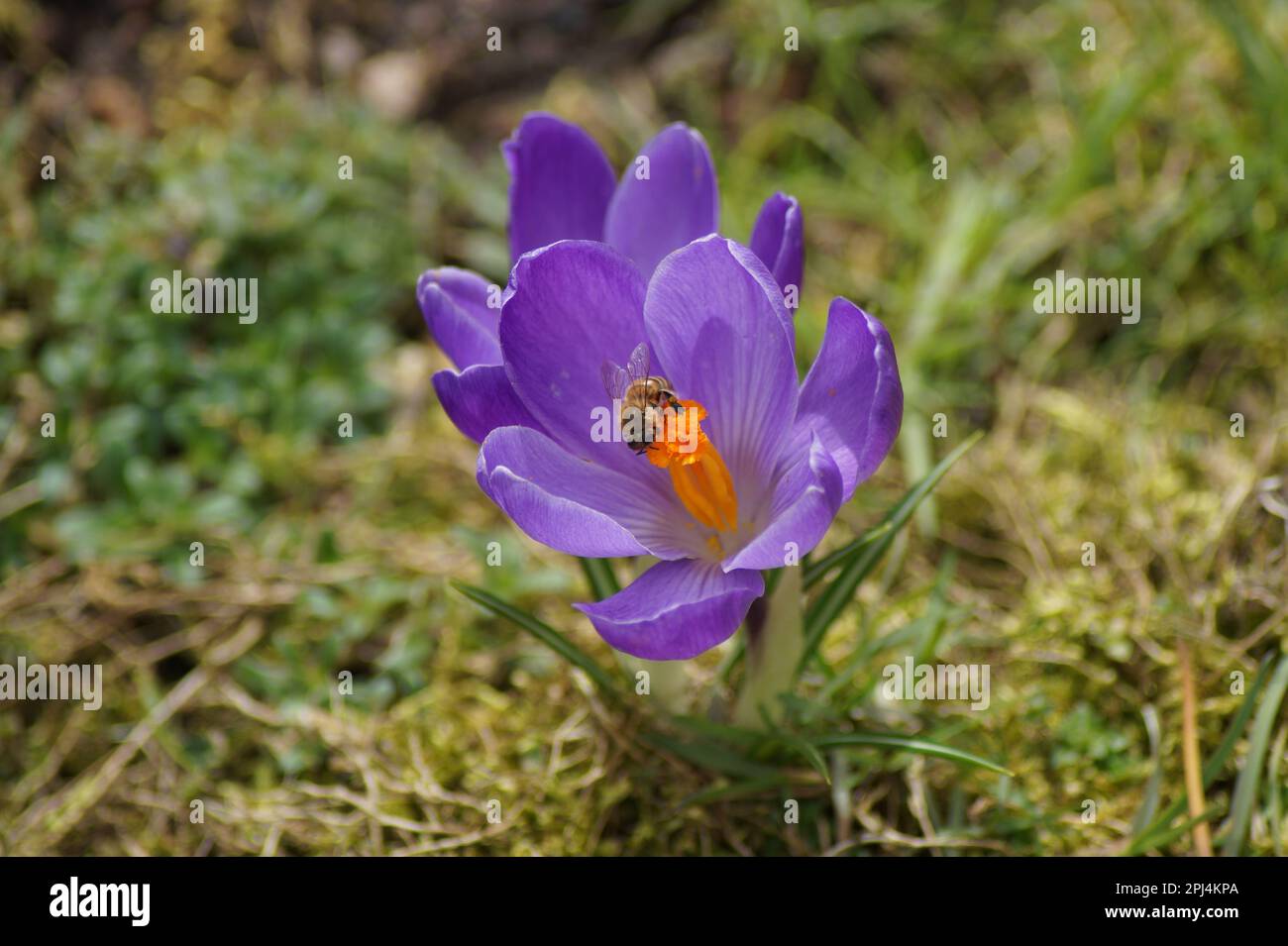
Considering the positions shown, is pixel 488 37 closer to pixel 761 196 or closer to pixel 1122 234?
pixel 761 196

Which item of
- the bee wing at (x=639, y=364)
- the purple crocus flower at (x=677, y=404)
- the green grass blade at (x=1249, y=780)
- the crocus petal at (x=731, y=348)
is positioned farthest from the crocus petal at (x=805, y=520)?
the green grass blade at (x=1249, y=780)

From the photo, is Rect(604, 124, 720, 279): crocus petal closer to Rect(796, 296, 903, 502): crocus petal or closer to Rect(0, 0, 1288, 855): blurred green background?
Rect(796, 296, 903, 502): crocus petal

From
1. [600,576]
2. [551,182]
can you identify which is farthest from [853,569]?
[551,182]

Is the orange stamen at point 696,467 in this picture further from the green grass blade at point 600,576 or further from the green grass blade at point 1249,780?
the green grass blade at point 1249,780

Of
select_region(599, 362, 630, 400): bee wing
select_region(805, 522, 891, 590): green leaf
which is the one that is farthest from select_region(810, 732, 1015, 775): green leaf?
select_region(599, 362, 630, 400): bee wing

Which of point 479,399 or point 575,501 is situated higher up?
point 479,399

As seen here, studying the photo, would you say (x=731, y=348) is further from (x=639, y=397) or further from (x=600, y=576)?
(x=600, y=576)

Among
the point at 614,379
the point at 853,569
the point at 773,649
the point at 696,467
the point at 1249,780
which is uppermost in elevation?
the point at 614,379

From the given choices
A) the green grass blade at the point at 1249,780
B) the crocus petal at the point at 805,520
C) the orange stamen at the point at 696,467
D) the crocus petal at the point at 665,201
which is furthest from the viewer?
the green grass blade at the point at 1249,780
